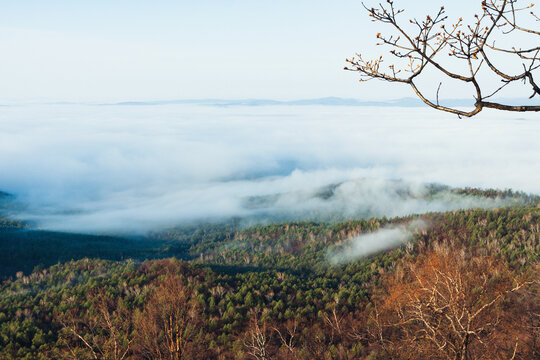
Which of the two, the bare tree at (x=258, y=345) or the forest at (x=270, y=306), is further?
the forest at (x=270, y=306)

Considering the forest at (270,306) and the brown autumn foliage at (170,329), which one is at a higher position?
the brown autumn foliage at (170,329)

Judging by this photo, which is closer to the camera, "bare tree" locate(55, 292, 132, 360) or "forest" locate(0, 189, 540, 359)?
"bare tree" locate(55, 292, 132, 360)

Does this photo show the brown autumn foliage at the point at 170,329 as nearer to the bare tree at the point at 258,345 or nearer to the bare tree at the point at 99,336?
the bare tree at the point at 99,336

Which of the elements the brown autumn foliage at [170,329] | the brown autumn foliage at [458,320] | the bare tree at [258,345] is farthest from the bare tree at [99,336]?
the brown autumn foliage at [458,320]

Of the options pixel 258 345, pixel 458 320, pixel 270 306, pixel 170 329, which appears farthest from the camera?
Result: pixel 270 306

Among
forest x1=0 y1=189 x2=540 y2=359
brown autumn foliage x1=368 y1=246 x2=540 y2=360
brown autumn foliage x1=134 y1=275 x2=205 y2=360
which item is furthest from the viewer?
forest x1=0 y1=189 x2=540 y2=359

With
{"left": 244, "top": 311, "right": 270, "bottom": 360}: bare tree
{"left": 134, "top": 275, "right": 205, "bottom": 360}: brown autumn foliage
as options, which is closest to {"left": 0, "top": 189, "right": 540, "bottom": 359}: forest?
{"left": 134, "top": 275, "right": 205, "bottom": 360}: brown autumn foliage

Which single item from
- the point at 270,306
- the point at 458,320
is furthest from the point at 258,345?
the point at 270,306

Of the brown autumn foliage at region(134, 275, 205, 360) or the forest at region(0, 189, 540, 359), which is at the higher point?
the brown autumn foliage at region(134, 275, 205, 360)

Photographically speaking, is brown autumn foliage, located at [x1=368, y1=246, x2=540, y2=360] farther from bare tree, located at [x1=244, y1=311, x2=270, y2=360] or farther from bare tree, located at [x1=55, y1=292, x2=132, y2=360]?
bare tree, located at [x1=55, y1=292, x2=132, y2=360]

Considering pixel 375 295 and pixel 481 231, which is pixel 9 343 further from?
pixel 481 231

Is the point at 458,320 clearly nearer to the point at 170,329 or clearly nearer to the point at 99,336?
the point at 170,329

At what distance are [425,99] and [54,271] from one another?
23867cm

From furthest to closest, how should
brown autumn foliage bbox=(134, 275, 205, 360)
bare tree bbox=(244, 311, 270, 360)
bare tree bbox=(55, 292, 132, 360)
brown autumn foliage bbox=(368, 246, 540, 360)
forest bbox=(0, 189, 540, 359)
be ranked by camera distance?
forest bbox=(0, 189, 540, 359) → brown autumn foliage bbox=(134, 275, 205, 360) → bare tree bbox=(55, 292, 132, 360) → bare tree bbox=(244, 311, 270, 360) → brown autumn foliage bbox=(368, 246, 540, 360)
